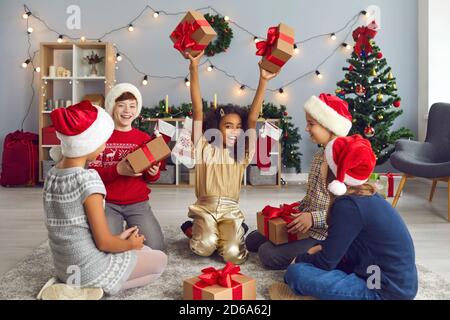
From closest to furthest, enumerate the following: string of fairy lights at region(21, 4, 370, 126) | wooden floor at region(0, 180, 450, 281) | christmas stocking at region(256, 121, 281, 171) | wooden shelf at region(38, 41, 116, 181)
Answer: wooden floor at region(0, 180, 450, 281) < christmas stocking at region(256, 121, 281, 171) < wooden shelf at region(38, 41, 116, 181) < string of fairy lights at region(21, 4, 370, 126)

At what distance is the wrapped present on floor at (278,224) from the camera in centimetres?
229

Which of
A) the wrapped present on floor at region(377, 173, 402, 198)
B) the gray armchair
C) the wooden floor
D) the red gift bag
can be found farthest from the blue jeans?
the red gift bag

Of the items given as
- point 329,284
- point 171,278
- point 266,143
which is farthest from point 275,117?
point 329,284

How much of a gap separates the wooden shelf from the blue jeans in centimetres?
378

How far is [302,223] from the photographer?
7.26 feet

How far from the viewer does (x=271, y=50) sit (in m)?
2.39

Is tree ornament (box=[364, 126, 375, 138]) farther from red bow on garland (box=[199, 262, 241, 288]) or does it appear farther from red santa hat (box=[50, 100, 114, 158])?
red santa hat (box=[50, 100, 114, 158])

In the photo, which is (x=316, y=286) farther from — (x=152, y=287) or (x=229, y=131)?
(x=229, y=131)

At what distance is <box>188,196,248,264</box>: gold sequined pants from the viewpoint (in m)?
2.39

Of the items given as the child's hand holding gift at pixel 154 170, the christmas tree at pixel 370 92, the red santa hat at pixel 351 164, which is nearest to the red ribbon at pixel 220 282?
the red santa hat at pixel 351 164

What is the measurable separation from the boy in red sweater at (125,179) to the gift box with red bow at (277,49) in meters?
0.69

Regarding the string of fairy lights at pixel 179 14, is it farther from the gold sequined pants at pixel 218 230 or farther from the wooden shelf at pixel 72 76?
the gold sequined pants at pixel 218 230
